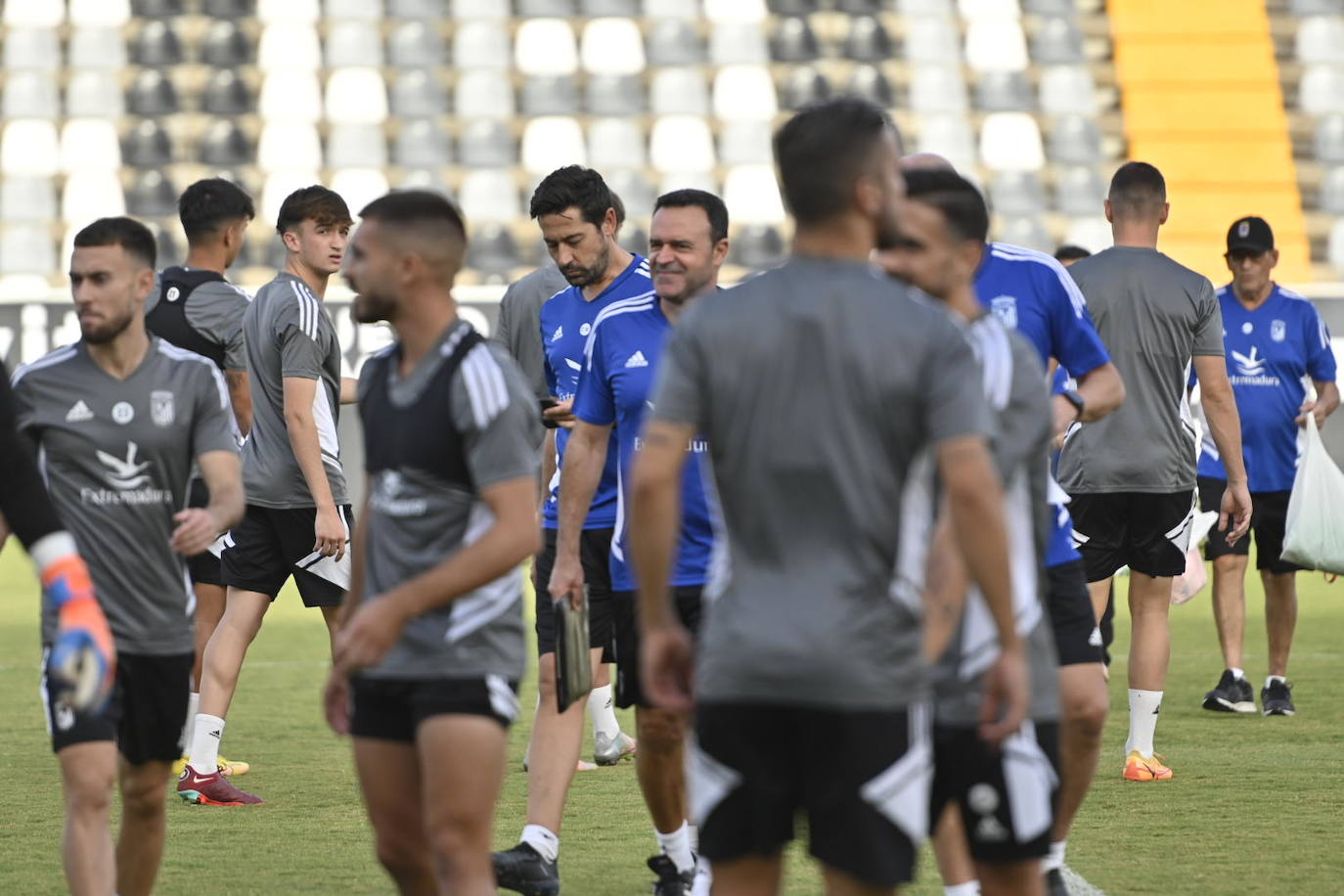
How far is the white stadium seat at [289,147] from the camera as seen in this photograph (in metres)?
21.3

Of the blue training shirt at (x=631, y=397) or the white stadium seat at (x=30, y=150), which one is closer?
the blue training shirt at (x=631, y=397)

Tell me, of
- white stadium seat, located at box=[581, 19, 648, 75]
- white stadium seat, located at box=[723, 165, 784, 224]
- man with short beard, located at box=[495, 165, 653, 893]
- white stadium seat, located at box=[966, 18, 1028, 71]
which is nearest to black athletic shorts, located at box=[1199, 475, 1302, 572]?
man with short beard, located at box=[495, 165, 653, 893]

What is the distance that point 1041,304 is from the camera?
511cm

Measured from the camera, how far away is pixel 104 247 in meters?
4.63

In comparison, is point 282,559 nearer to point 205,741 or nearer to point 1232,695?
point 205,741

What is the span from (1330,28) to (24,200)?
593 inches

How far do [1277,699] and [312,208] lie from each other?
4.87 meters

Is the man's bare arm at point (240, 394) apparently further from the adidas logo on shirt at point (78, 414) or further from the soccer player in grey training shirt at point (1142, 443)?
the soccer player in grey training shirt at point (1142, 443)

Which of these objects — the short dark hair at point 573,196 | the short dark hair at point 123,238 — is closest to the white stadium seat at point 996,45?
the short dark hair at point 573,196

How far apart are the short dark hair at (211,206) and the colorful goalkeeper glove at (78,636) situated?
3589mm

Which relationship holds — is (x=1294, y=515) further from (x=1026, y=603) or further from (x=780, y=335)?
(x=780, y=335)

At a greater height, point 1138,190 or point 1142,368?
point 1138,190

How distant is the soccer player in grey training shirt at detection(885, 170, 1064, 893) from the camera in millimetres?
3664

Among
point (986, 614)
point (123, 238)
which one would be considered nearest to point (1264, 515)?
point (986, 614)
